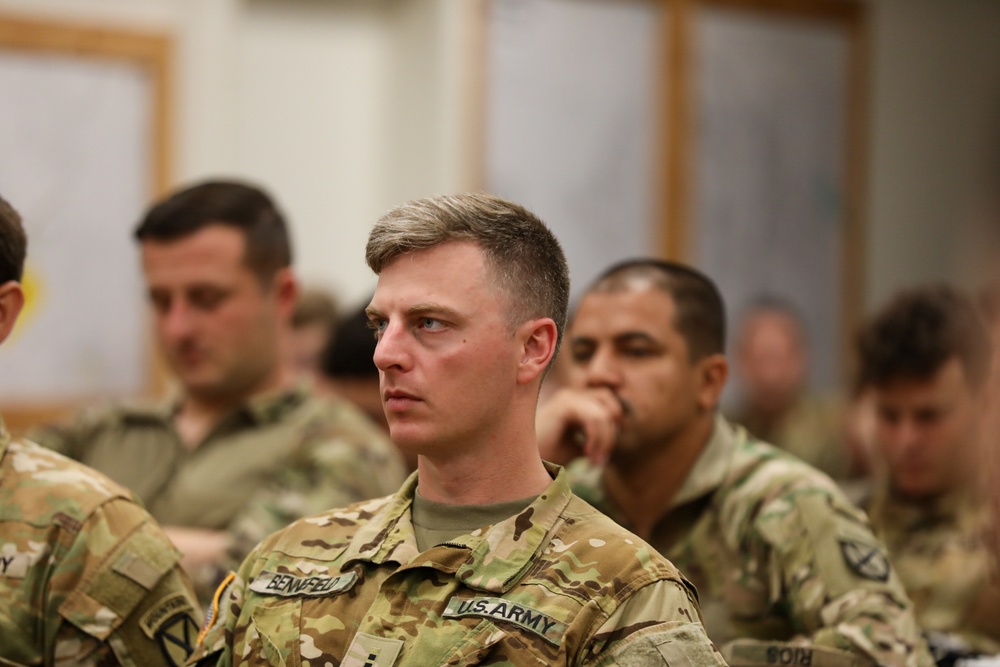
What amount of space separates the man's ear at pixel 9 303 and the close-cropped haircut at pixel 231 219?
0.93m

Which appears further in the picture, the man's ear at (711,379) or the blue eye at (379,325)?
the man's ear at (711,379)

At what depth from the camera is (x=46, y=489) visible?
6.11 ft

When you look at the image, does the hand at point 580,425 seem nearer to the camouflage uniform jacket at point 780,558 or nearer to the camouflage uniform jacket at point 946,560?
the camouflage uniform jacket at point 780,558

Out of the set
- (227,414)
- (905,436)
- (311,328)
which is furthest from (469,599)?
(311,328)

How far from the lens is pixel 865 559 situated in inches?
86.1

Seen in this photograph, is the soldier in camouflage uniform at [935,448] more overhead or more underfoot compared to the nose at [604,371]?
more underfoot

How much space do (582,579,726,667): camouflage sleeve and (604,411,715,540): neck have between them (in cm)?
89

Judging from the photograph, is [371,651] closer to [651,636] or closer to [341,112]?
[651,636]

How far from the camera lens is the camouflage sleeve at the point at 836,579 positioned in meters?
2.09

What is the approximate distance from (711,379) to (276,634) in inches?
46.0

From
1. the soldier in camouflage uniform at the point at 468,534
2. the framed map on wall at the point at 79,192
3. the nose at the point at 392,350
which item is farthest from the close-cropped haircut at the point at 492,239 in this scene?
the framed map on wall at the point at 79,192

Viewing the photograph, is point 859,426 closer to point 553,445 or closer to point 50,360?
point 553,445

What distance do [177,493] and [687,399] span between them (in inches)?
47.5

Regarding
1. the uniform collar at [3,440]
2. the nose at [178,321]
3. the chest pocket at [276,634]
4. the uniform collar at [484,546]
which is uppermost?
the nose at [178,321]
